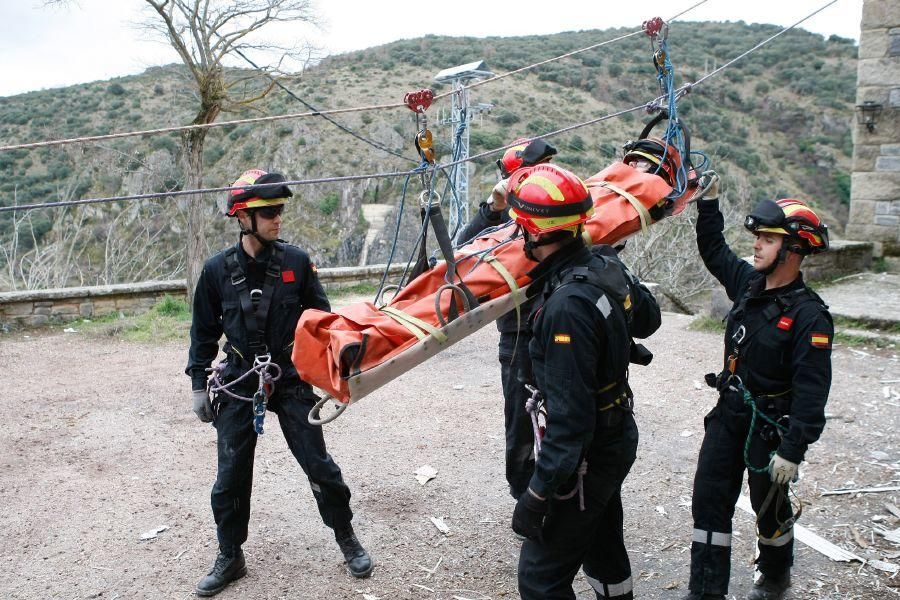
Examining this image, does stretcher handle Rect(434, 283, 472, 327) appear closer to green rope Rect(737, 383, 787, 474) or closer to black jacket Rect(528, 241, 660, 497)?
black jacket Rect(528, 241, 660, 497)

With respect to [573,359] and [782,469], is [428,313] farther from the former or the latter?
[782,469]

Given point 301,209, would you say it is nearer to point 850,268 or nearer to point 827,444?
point 850,268

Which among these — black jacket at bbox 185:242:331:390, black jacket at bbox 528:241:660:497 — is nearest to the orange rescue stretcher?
black jacket at bbox 528:241:660:497

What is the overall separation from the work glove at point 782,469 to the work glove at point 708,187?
1.42 m

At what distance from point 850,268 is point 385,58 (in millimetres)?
46777

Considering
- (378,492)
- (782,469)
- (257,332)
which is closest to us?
(782,469)

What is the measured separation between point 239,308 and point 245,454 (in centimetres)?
81

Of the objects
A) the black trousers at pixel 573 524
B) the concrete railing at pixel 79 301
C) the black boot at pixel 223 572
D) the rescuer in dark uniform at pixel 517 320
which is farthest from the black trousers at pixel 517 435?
the concrete railing at pixel 79 301

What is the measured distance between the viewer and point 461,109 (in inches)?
163

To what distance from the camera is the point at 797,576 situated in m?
3.87

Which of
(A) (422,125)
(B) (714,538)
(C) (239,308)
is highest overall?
(A) (422,125)

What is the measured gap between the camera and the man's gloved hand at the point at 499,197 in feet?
13.5

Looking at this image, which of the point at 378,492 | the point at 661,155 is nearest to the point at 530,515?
the point at 661,155

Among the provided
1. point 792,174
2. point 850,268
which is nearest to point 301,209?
point 792,174
